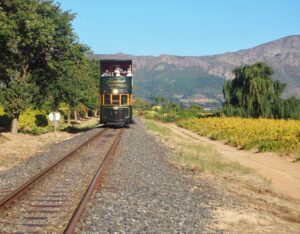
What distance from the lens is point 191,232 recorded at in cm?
823

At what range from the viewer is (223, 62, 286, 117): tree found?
6475 centimetres

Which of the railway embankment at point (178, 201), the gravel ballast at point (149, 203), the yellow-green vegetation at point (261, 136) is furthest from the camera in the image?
the yellow-green vegetation at point (261, 136)

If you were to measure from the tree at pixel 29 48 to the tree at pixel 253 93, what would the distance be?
3692 centimetres

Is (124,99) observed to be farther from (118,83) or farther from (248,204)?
(248,204)

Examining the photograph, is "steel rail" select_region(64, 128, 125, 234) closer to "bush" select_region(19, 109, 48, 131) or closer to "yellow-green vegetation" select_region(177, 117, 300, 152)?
"yellow-green vegetation" select_region(177, 117, 300, 152)

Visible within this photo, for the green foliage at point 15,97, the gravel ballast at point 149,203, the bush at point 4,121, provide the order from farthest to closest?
the bush at point 4,121, the green foliage at point 15,97, the gravel ballast at point 149,203

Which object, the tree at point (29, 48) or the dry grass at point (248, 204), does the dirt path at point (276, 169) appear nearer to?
the dry grass at point (248, 204)

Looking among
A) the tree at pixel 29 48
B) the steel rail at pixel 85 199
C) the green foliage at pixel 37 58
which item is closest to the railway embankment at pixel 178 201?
the steel rail at pixel 85 199


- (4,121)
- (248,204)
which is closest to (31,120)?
(4,121)

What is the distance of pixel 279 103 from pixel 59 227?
58660 millimetres

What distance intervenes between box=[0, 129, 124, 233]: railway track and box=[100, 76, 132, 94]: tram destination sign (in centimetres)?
1850

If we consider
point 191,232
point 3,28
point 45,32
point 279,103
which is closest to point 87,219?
point 191,232

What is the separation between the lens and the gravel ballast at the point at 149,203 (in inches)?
334

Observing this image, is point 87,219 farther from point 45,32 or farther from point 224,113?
point 224,113
